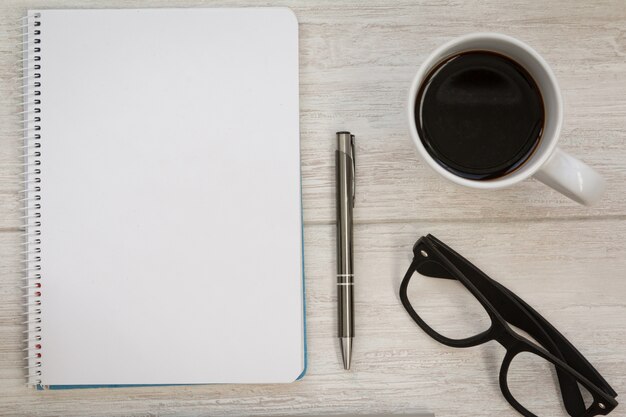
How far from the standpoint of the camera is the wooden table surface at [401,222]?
57 centimetres

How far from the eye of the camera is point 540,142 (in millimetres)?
498

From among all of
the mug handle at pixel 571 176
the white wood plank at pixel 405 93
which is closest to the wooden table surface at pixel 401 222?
the white wood plank at pixel 405 93

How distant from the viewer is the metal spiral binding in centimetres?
57

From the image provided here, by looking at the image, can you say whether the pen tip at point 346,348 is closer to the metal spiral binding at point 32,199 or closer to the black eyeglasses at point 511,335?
the black eyeglasses at point 511,335

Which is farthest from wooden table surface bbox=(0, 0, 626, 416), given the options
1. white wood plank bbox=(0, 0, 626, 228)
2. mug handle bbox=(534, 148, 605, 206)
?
mug handle bbox=(534, 148, 605, 206)

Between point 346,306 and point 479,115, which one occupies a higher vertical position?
point 479,115

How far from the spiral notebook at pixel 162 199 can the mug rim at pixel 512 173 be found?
0.42ft

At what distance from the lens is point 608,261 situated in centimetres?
58

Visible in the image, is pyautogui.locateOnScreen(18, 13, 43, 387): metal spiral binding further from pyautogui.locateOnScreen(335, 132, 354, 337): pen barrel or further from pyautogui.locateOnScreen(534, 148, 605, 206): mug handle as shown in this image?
pyautogui.locateOnScreen(534, 148, 605, 206): mug handle

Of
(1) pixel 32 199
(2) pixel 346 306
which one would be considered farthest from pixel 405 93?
(1) pixel 32 199

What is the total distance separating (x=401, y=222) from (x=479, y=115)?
12 cm

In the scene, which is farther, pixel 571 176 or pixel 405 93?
pixel 405 93

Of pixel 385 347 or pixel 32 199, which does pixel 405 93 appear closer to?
pixel 385 347

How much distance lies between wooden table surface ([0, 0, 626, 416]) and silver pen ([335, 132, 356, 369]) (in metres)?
0.01
